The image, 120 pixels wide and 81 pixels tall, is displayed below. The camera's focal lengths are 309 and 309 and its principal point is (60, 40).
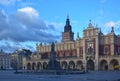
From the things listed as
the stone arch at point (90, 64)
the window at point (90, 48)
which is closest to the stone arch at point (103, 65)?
the stone arch at point (90, 64)

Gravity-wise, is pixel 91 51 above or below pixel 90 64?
above

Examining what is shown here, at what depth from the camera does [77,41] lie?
12344 cm

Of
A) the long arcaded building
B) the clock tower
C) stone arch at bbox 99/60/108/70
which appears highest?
the clock tower

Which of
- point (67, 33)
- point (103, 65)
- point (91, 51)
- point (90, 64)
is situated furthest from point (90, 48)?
point (67, 33)

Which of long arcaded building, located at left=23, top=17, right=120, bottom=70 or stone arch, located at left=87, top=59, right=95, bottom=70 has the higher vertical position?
long arcaded building, located at left=23, top=17, right=120, bottom=70

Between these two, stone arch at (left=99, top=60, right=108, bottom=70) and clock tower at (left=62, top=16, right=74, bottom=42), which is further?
clock tower at (left=62, top=16, right=74, bottom=42)

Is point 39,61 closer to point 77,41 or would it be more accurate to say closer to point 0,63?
point 77,41

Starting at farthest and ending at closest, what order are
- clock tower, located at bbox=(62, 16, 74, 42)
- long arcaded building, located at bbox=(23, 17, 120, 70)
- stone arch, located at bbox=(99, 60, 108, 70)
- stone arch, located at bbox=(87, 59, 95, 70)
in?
clock tower, located at bbox=(62, 16, 74, 42)
stone arch, located at bbox=(87, 59, 95, 70)
stone arch, located at bbox=(99, 60, 108, 70)
long arcaded building, located at bbox=(23, 17, 120, 70)

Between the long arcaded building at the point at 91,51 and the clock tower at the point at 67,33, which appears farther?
the clock tower at the point at 67,33

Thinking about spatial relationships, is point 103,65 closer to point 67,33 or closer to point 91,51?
point 91,51

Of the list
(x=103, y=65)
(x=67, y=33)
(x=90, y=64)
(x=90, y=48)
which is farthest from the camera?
(x=67, y=33)

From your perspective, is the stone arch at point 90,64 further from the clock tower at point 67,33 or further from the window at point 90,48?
the clock tower at point 67,33

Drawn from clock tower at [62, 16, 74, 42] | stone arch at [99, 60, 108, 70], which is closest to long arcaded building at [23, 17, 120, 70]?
stone arch at [99, 60, 108, 70]

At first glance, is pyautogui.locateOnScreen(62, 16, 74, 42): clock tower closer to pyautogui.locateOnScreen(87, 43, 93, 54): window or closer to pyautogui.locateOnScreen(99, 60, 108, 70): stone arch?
pyautogui.locateOnScreen(87, 43, 93, 54): window
